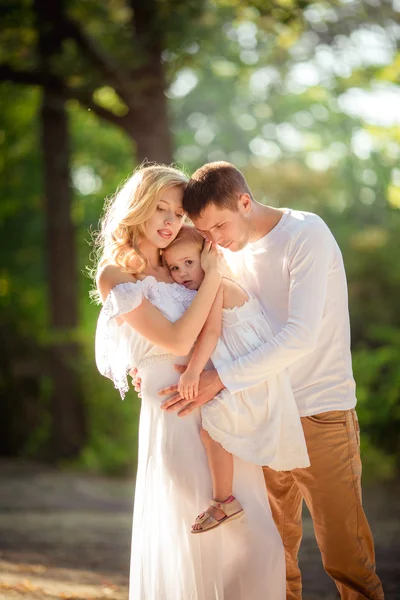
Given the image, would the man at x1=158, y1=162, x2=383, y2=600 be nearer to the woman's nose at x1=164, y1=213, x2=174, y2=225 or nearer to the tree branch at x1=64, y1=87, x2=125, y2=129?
the woman's nose at x1=164, y1=213, x2=174, y2=225

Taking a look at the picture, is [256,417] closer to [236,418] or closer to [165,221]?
[236,418]

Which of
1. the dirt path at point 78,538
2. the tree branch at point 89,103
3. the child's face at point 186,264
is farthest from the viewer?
the tree branch at point 89,103

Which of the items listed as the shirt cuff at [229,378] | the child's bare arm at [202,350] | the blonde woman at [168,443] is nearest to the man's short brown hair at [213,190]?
the blonde woman at [168,443]

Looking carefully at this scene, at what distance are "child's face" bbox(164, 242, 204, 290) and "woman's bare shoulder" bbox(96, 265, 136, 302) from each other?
22cm

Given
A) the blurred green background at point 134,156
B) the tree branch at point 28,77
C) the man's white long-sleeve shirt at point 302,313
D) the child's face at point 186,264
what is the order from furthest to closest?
the blurred green background at point 134,156 → the tree branch at point 28,77 → the child's face at point 186,264 → the man's white long-sleeve shirt at point 302,313

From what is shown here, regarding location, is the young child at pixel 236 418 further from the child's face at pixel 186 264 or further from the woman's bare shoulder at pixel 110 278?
the woman's bare shoulder at pixel 110 278

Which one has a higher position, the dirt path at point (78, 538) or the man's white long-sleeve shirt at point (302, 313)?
Answer: the man's white long-sleeve shirt at point (302, 313)

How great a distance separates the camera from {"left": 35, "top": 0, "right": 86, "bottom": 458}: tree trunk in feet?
47.3

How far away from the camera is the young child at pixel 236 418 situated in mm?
3941

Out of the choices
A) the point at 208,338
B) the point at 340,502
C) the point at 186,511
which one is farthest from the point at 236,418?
the point at 340,502

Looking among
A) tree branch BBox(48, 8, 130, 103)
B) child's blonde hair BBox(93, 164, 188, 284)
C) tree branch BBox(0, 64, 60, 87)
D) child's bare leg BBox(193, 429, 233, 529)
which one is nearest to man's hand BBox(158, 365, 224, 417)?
child's bare leg BBox(193, 429, 233, 529)

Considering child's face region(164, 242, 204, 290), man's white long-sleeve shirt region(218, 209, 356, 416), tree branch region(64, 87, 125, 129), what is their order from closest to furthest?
man's white long-sleeve shirt region(218, 209, 356, 416) → child's face region(164, 242, 204, 290) → tree branch region(64, 87, 125, 129)

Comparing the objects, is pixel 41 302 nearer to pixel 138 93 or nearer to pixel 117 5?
pixel 117 5

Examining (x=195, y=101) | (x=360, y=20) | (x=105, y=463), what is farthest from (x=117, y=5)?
(x=195, y=101)
